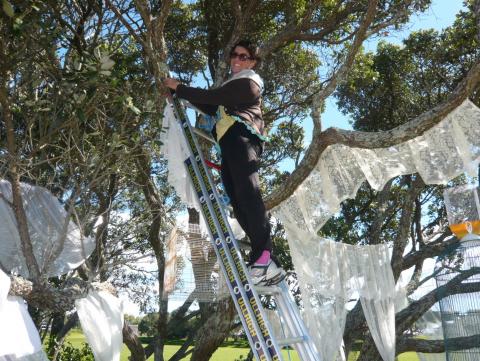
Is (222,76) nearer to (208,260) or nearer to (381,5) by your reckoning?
(208,260)

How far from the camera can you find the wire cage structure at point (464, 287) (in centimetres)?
447

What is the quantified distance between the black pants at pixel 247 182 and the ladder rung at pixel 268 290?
162mm

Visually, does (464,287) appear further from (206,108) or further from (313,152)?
(206,108)

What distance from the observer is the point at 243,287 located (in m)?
2.77

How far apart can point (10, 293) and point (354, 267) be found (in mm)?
3932

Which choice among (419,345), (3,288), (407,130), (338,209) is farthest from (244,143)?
(419,345)

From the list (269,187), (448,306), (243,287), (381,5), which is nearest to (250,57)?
(243,287)

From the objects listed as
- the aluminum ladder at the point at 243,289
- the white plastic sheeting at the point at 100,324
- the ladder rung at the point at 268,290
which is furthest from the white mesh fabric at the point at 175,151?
the white plastic sheeting at the point at 100,324

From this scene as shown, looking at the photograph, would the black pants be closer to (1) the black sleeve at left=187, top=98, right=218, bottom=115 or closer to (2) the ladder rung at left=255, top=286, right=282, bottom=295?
(2) the ladder rung at left=255, top=286, right=282, bottom=295

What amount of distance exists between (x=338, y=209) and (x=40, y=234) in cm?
251

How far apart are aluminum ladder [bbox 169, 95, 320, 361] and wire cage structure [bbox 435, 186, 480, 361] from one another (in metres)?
2.17

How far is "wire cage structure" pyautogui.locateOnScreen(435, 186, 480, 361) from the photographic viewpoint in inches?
176

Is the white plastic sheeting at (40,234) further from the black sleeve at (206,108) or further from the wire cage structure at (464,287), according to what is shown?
the wire cage structure at (464,287)

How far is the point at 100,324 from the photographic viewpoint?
12.5 ft
